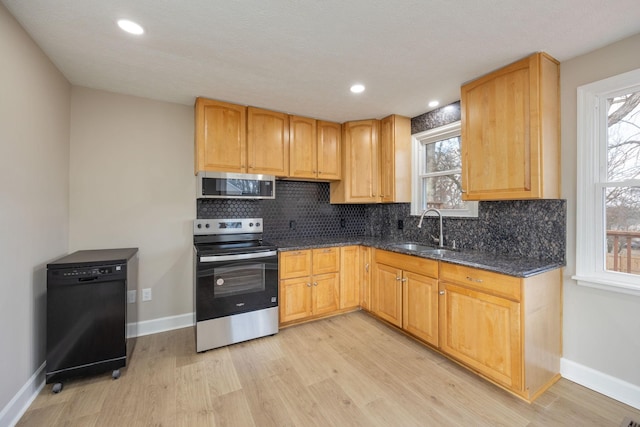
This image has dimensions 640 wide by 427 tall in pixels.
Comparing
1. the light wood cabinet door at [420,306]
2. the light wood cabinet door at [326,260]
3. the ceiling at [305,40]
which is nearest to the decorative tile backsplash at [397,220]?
the light wood cabinet door at [326,260]

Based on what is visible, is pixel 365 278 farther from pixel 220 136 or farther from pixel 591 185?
pixel 220 136

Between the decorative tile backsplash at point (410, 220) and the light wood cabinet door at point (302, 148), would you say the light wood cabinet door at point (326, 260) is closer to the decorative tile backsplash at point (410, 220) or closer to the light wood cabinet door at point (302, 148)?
the decorative tile backsplash at point (410, 220)

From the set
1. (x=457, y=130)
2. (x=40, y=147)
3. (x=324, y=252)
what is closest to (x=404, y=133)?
(x=457, y=130)

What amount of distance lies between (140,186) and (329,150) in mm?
2112

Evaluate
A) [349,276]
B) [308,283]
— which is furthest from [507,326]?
[308,283]

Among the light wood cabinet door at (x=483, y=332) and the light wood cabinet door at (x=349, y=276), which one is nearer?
the light wood cabinet door at (x=483, y=332)

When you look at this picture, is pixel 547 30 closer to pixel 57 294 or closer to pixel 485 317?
pixel 485 317

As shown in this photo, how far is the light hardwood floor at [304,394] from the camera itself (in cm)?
167

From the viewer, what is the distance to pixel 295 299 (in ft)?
9.61

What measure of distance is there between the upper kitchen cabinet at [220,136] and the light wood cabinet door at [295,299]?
1323 mm

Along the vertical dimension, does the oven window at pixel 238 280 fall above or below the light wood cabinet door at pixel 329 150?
below

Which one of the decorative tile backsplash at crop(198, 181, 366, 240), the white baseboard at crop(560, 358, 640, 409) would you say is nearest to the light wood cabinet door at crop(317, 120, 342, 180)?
the decorative tile backsplash at crop(198, 181, 366, 240)

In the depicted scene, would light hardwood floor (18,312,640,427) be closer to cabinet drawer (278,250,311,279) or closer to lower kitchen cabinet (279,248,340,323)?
lower kitchen cabinet (279,248,340,323)

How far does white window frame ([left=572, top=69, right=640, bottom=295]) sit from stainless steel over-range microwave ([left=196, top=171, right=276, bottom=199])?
263 cm
